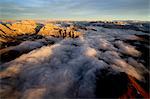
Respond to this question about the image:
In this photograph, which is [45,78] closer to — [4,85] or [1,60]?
[4,85]

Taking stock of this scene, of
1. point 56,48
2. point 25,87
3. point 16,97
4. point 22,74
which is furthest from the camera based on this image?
point 56,48

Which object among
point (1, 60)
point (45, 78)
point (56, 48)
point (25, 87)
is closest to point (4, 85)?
point (25, 87)

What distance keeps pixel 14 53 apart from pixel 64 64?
31196mm

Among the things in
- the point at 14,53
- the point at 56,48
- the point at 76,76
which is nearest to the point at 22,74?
the point at 76,76

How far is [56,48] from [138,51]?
4525cm

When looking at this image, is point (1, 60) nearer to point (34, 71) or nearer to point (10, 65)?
point (10, 65)

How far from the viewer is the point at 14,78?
192 feet

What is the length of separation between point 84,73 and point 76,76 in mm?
2582

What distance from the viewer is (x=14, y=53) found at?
94125mm

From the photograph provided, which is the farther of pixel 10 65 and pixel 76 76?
pixel 10 65

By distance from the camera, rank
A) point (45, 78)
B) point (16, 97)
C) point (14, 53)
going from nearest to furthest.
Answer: point (16, 97) < point (45, 78) < point (14, 53)

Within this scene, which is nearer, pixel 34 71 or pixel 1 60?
pixel 34 71

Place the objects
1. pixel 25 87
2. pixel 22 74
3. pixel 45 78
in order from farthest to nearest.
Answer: pixel 22 74
pixel 45 78
pixel 25 87

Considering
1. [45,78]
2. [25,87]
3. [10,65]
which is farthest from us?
[10,65]
